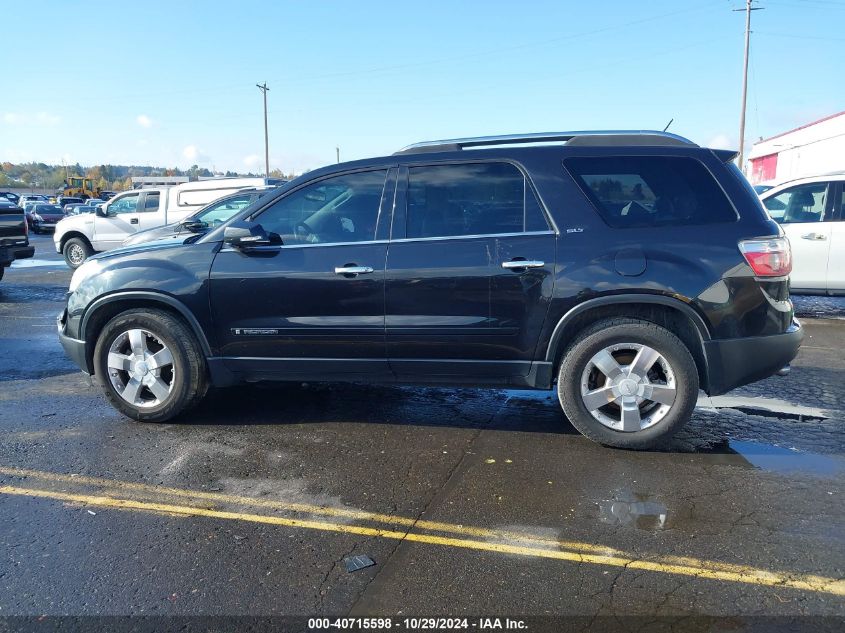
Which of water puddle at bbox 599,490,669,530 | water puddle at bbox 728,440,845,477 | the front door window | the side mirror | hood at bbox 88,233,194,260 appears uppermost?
the front door window

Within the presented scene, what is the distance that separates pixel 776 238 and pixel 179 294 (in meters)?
3.88

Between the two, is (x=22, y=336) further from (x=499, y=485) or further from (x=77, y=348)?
(x=499, y=485)

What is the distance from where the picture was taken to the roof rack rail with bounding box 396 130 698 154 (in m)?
4.35

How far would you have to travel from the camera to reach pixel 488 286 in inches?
165

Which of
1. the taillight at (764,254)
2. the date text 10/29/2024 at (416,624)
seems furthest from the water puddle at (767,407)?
the date text 10/29/2024 at (416,624)

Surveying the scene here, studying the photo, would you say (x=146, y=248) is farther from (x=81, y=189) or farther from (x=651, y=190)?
(x=81, y=189)

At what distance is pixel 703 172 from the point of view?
419 centimetres

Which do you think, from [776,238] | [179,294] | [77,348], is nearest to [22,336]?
[77,348]

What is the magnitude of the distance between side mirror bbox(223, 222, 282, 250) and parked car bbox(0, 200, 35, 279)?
9401 mm

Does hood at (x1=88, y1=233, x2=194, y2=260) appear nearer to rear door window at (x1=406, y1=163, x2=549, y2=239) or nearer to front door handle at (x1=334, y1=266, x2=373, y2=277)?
front door handle at (x1=334, y1=266, x2=373, y2=277)

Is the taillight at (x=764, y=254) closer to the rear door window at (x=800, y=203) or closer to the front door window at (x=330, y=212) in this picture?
the front door window at (x=330, y=212)

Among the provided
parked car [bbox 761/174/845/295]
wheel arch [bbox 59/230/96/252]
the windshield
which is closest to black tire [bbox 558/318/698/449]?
parked car [bbox 761/174/845/295]

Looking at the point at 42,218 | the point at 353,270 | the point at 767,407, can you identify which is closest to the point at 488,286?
the point at 353,270

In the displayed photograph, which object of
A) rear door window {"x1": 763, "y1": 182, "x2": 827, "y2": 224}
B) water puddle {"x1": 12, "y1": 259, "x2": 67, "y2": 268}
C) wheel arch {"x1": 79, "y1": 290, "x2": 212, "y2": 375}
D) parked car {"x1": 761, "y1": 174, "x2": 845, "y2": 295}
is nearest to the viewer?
wheel arch {"x1": 79, "y1": 290, "x2": 212, "y2": 375}
